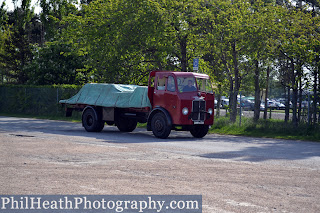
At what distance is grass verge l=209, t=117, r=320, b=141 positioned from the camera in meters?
20.8

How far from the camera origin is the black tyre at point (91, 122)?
21.3 metres

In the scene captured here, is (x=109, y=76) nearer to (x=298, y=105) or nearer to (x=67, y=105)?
(x=67, y=105)

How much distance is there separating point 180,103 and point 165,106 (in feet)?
2.49

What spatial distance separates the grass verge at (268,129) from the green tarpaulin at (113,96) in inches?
175

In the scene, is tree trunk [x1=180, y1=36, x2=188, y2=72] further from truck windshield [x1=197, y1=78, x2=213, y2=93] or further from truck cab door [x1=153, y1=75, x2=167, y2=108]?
truck cab door [x1=153, y1=75, x2=167, y2=108]

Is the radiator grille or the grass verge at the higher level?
the radiator grille

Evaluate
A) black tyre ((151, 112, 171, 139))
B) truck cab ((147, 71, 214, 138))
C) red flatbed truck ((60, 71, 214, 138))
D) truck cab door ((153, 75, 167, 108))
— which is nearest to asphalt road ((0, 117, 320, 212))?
black tyre ((151, 112, 171, 139))

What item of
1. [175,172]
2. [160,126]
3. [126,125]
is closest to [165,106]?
[160,126]

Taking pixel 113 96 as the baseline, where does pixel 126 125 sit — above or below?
below

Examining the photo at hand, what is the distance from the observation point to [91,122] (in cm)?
2164

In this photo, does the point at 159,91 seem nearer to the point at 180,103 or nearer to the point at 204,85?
the point at 180,103

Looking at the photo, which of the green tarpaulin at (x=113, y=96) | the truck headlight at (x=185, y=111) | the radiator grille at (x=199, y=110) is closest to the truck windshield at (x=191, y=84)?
the radiator grille at (x=199, y=110)

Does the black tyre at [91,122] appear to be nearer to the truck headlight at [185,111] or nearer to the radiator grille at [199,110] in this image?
the truck headlight at [185,111]

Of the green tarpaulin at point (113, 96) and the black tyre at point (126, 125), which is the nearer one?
the green tarpaulin at point (113, 96)
